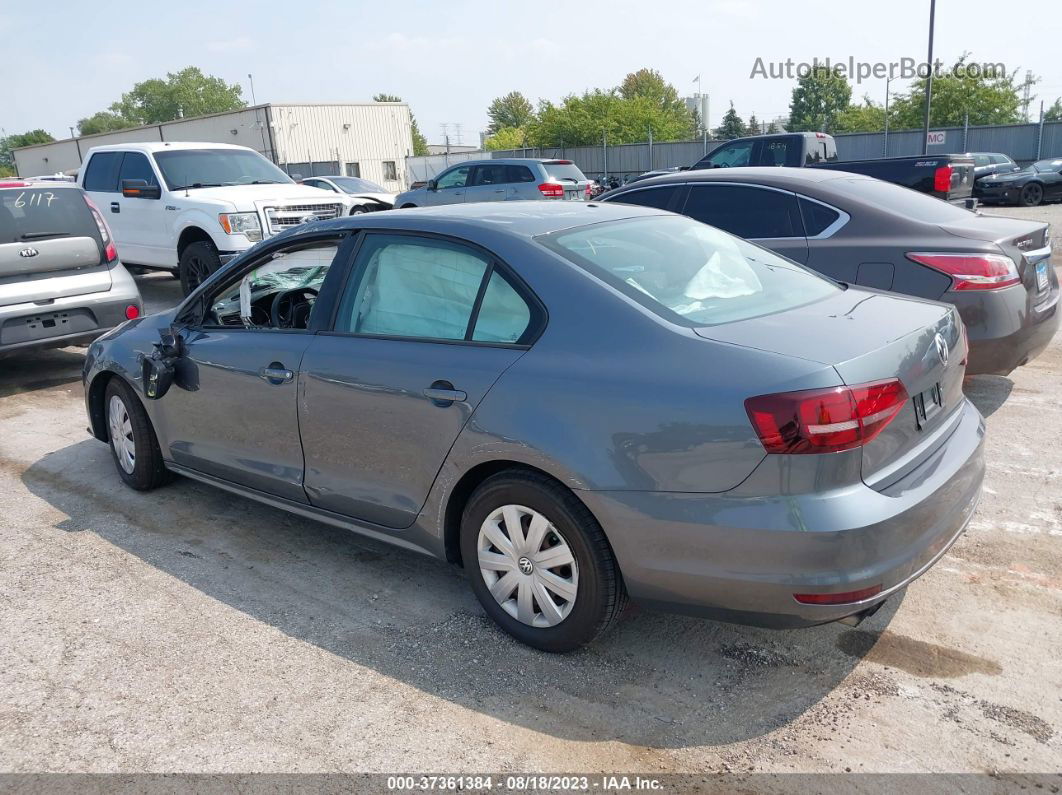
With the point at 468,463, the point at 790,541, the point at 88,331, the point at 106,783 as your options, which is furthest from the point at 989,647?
the point at 88,331

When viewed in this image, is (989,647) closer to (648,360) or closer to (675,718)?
(675,718)

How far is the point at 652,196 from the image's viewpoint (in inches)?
274

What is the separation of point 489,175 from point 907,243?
13.2 meters

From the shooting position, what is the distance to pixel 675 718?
295 centimetres

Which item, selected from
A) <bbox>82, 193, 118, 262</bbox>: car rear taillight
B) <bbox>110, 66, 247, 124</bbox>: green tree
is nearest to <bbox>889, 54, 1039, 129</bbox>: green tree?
<bbox>82, 193, 118, 262</bbox>: car rear taillight

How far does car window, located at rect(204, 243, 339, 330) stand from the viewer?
14.4 ft

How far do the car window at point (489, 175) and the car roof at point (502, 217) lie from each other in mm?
13862

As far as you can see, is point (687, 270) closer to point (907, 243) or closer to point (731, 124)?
point (907, 243)

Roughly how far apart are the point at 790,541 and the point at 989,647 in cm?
117

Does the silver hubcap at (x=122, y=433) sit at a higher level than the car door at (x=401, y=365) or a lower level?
lower

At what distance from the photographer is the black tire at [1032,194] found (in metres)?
24.1

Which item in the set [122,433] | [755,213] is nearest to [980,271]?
[755,213]

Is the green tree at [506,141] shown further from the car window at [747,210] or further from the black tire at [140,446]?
the black tire at [140,446]

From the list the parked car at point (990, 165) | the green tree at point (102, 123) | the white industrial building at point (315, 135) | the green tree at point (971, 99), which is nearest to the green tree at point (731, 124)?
the green tree at point (971, 99)
